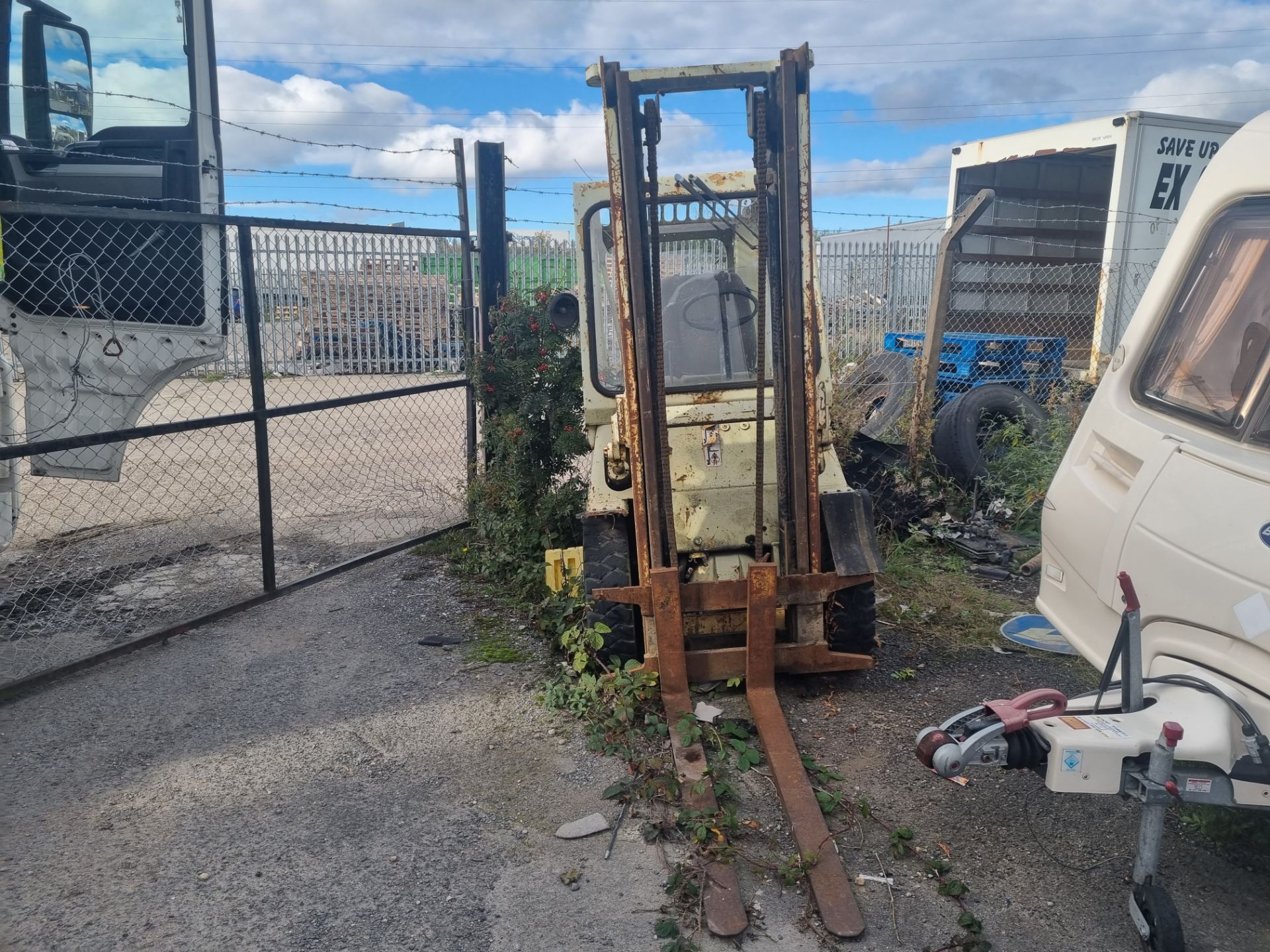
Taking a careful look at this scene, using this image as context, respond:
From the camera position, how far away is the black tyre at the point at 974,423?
7.26m

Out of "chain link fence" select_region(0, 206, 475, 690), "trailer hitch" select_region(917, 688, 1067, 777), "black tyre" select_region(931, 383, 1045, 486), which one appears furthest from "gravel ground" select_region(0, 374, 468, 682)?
"trailer hitch" select_region(917, 688, 1067, 777)

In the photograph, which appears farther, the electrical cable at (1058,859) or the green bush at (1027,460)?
the green bush at (1027,460)

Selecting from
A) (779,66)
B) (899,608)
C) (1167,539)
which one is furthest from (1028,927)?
(779,66)

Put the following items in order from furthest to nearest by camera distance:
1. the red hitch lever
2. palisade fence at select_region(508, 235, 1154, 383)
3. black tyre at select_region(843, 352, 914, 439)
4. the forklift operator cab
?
1. palisade fence at select_region(508, 235, 1154, 383)
2. black tyre at select_region(843, 352, 914, 439)
3. the red hitch lever
4. the forklift operator cab

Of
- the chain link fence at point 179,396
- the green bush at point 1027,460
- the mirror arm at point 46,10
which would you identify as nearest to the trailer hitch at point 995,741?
the chain link fence at point 179,396

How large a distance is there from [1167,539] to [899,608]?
277cm

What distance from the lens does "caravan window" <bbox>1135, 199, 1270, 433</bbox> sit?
272cm

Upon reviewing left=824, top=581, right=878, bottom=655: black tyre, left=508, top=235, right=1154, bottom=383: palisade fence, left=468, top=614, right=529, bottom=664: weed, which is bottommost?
left=468, top=614, right=529, bottom=664: weed

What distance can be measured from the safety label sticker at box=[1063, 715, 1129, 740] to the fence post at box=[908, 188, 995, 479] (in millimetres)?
4821

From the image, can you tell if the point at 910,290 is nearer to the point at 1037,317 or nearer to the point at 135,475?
the point at 1037,317

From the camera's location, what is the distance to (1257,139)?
2.88 m

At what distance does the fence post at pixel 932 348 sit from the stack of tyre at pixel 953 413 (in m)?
0.20

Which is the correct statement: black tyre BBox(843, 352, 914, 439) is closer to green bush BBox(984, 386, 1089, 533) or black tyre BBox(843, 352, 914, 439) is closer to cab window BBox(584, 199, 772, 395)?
Answer: green bush BBox(984, 386, 1089, 533)

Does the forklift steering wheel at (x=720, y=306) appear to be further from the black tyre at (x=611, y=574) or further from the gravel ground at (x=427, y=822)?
the gravel ground at (x=427, y=822)
